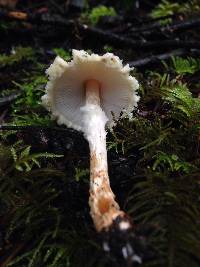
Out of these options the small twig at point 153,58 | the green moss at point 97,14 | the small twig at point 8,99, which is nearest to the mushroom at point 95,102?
the small twig at point 8,99

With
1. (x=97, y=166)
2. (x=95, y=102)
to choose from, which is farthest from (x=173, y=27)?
(x=97, y=166)

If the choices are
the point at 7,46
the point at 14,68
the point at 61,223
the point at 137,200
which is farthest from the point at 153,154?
the point at 7,46

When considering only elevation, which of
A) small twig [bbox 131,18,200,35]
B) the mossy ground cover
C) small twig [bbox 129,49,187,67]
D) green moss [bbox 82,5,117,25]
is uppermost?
green moss [bbox 82,5,117,25]

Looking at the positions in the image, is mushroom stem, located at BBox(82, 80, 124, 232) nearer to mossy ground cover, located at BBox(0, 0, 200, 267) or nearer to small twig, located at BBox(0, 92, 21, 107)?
mossy ground cover, located at BBox(0, 0, 200, 267)

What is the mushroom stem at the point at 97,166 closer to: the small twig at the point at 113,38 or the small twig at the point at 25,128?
the small twig at the point at 25,128

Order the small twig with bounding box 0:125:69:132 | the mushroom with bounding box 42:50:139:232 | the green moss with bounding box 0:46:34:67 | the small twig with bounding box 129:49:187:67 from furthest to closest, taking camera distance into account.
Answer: the green moss with bounding box 0:46:34:67
the small twig with bounding box 129:49:187:67
the small twig with bounding box 0:125:69:132
the mushroom with bounding box 42:50:139:232

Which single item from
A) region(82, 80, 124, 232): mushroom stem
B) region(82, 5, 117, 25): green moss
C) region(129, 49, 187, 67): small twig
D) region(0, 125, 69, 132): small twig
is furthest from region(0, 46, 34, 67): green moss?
region(82, 80, 124, 232): mushroom stem

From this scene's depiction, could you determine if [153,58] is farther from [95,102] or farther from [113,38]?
[95,102]
